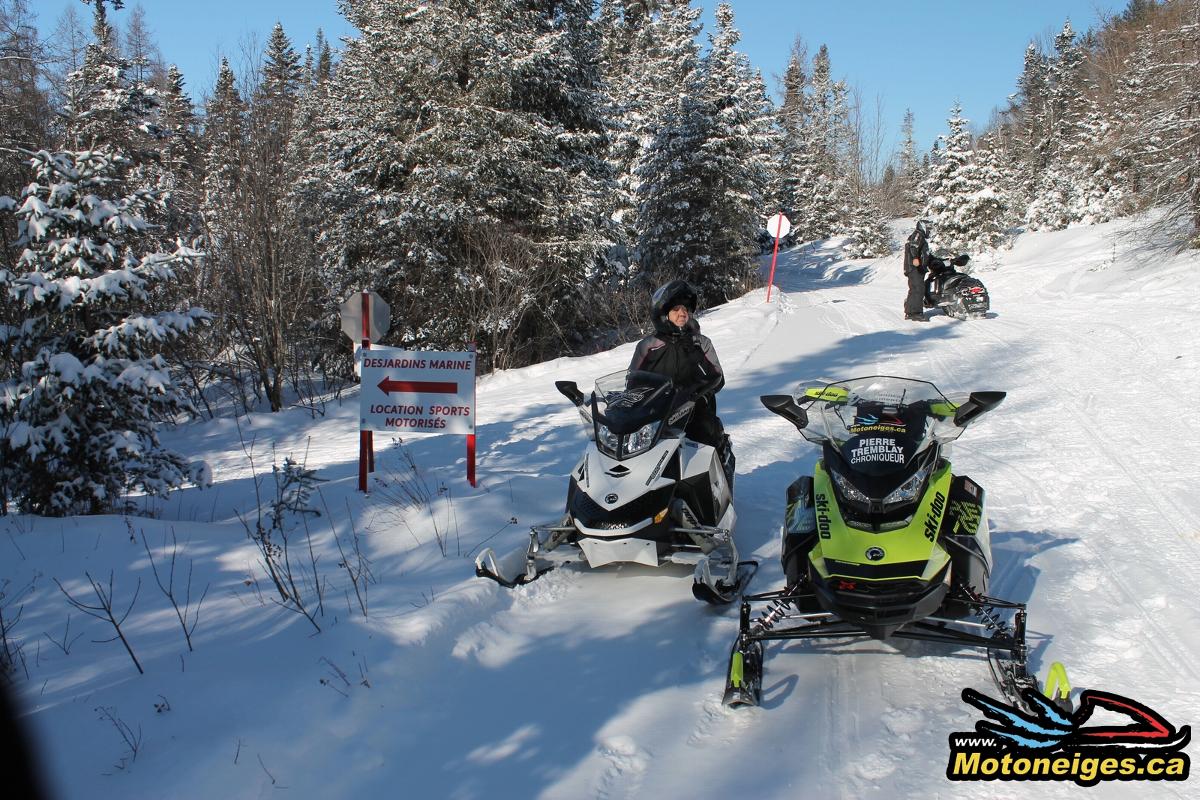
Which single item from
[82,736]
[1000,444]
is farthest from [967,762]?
[1000,444]

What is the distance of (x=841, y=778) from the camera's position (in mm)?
2988

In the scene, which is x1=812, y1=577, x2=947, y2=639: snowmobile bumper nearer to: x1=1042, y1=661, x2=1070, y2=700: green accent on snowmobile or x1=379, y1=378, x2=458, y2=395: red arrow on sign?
x1=1042, y1=661, x2=1070, y2=700: green accent on snowmobile

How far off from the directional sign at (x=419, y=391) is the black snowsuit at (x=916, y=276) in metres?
13.0

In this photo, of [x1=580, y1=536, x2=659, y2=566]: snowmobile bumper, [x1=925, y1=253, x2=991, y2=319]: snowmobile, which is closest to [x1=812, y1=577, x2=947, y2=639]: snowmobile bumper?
[x1=580, y1=536, x2=659, y2=566]: snowmobile bumper

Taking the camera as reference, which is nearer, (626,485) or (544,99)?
(626,485)

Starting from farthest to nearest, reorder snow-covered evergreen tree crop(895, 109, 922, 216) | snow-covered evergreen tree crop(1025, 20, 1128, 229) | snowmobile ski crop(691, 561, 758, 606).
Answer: snow-covered evergreen tree crop(895, 109, 922, 216) < snow-covered evergreen tree crop(1025, 20, 1128, 229) < snowmobile ski crop(691, 561, 758, 606)

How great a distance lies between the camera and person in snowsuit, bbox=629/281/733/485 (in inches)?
221

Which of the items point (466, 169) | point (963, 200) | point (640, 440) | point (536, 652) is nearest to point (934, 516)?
point (640, 440)

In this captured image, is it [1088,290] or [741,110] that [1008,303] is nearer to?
[1088,290]

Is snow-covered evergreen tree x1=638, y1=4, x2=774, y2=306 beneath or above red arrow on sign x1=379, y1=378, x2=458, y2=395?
above

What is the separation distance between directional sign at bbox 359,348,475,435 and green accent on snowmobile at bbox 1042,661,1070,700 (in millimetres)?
4851

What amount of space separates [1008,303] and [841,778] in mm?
19065

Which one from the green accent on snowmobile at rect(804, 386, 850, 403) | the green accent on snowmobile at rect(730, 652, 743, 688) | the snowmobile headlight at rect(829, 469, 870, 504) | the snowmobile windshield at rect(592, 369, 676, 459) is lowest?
the green accent on snowmobile at rect(730, 652, 743, 688)

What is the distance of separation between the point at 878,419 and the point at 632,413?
1564mm
